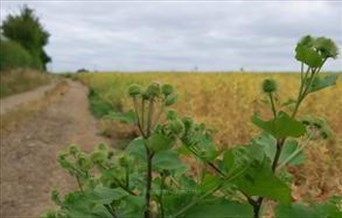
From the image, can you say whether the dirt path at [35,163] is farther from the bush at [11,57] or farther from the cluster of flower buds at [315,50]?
the bush at [11,57]

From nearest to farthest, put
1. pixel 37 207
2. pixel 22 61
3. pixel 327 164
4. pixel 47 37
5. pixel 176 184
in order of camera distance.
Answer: pixel 176 184, pixel 327 164, pixel 37 207, pixel 22 61, pixel 47 37

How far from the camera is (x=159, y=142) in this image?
111cm

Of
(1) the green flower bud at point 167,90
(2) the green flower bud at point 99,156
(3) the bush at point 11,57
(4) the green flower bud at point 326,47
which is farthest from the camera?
(3) the bush at point 11,57

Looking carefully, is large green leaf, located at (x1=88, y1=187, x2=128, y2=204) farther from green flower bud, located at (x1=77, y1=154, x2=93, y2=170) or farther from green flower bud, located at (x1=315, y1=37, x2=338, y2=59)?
green flower bud, located at (x1=315, y1=37, x2=338, y2=59)

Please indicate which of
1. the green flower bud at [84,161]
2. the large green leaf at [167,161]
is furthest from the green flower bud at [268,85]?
the green flower bud at [84,161]

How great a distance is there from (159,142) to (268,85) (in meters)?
0.20

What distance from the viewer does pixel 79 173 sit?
60.9 inches

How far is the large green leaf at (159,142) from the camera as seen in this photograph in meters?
1.09

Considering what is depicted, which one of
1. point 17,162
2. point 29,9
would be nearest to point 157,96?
point 17,162

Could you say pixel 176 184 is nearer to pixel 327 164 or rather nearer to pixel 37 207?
pixel 327 164

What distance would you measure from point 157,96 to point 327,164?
406 centimetres

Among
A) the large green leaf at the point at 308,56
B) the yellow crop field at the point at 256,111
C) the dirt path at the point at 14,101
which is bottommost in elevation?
the dirt path at the point at 14,101

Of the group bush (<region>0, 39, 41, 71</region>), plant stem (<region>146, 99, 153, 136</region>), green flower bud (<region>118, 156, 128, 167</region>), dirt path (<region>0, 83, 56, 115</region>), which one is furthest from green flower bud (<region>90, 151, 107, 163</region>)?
bush (<region>0, 39, 41, 71</region>)

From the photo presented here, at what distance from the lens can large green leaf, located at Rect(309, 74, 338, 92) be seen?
44.6 inches
